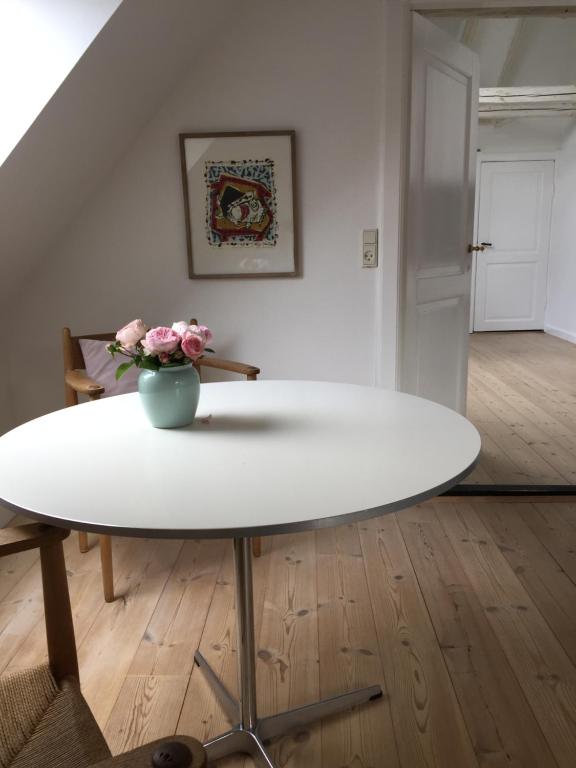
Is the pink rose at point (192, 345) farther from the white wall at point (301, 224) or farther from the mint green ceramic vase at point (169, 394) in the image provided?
the white wall at point (301, 224)

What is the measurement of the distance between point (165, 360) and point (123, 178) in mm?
1530

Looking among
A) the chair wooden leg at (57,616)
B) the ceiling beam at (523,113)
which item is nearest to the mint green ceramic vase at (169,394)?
the chair wooden leg at (57,616)

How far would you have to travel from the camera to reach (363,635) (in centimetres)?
181

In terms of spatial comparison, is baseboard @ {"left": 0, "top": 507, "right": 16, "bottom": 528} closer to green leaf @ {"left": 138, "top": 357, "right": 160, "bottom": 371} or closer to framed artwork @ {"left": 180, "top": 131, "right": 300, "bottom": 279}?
framed artwork @ {"left": 180, "top": 131, "right": 300, "bottom": 279}

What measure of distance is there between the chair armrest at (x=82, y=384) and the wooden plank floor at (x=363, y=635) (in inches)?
25.7

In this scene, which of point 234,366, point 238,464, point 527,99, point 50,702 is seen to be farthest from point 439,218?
point 527,99

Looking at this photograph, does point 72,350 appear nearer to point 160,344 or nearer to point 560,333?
point 160,344

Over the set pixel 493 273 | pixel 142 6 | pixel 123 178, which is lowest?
pixel 493 273

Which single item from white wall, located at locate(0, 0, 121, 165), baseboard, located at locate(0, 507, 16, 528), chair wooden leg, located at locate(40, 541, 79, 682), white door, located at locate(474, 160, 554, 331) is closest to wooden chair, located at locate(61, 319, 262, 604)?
baseboard, located at locate(0, 507, 16, 528)

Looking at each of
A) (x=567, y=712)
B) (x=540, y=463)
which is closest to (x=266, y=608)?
(x=567, y=712)

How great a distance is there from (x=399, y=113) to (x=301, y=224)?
1.91 feet

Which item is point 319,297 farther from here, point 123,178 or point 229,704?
point 229,704

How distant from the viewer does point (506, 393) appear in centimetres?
451

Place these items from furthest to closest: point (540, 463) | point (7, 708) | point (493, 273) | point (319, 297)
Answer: point (493, 273) < point (540, 463) < point (319, 297) < point (7, 708)
